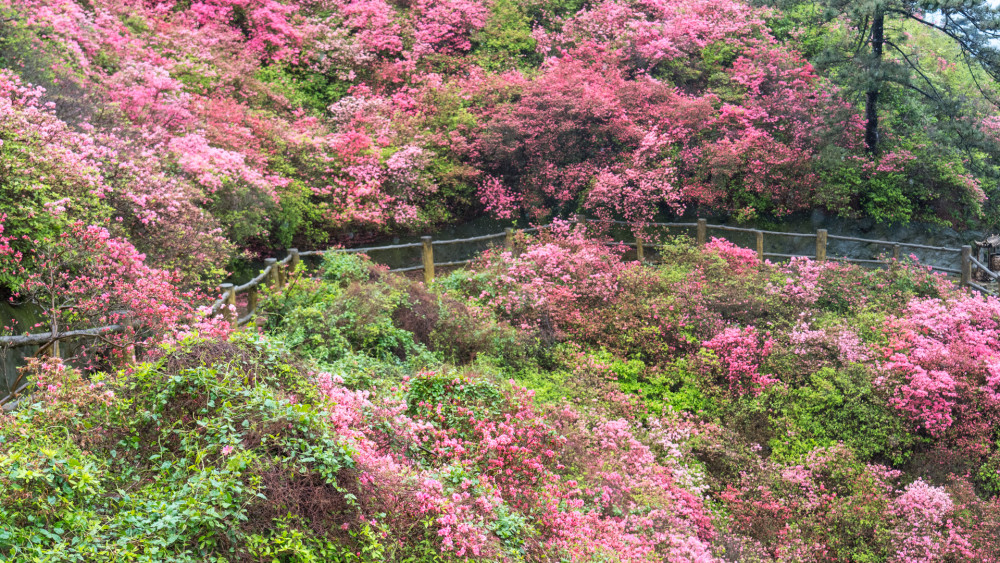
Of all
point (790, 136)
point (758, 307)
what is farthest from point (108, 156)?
point (790, 136)

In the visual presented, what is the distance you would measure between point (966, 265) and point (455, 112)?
35.8 feet

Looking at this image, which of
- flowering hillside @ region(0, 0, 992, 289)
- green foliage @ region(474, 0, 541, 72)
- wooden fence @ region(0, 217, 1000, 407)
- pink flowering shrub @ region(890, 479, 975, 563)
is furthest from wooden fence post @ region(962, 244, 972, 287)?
green foliage @ region(474, 0, 541, 72)

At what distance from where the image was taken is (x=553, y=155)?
16406 millimetres

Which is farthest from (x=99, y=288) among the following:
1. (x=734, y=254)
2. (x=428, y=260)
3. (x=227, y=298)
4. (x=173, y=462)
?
(x=734, y=254)

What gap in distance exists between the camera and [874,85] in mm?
14031

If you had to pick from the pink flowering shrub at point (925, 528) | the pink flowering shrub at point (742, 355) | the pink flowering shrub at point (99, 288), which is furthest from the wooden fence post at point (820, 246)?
the pink flowering shrub at point (99, 288)

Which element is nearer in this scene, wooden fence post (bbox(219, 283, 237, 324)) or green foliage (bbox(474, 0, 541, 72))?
wooden fence post (bbox(219, 283, 237, 324))

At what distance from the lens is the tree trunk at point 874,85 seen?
14.0 metres

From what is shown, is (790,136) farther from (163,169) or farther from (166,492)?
(166,492)

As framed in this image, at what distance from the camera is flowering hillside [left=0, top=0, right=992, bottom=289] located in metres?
11.4

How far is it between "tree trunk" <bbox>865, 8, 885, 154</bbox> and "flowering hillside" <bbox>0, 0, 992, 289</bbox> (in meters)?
0.29

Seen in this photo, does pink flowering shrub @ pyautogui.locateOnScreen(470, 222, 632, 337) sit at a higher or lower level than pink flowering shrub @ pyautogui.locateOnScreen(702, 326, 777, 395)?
higher

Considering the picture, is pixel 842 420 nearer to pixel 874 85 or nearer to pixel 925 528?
pixel 925 528

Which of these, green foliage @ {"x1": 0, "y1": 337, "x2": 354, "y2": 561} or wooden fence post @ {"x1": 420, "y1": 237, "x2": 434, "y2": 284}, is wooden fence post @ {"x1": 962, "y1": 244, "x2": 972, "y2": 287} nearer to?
wooden fence post @ {"x1": 420, "y1": 237, "x2": 434, "y2": 284}
